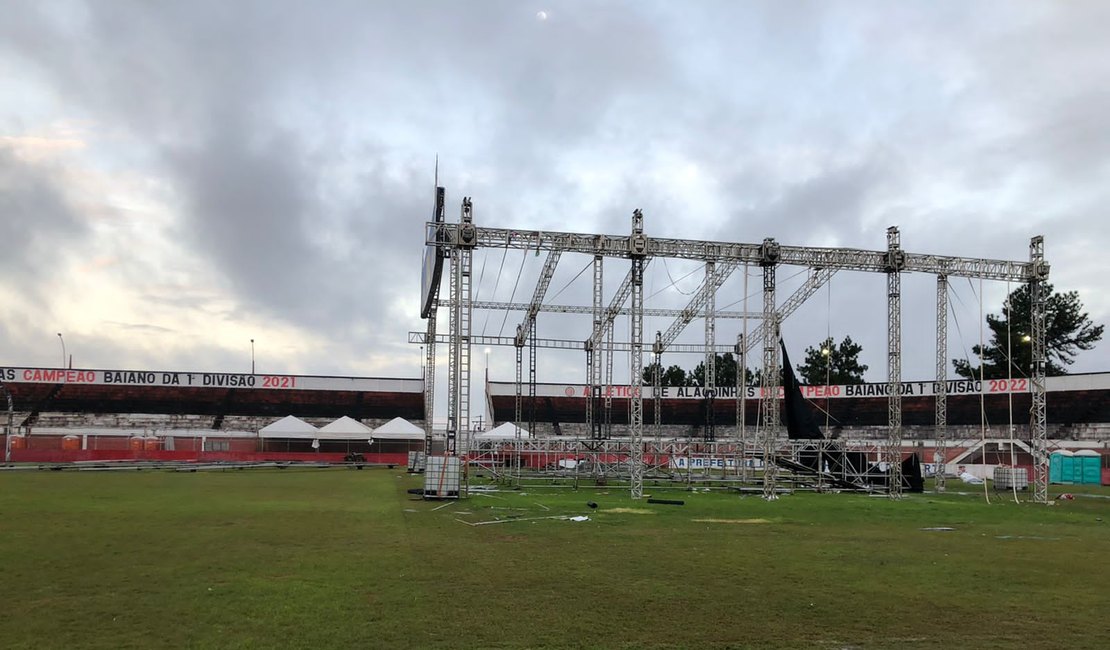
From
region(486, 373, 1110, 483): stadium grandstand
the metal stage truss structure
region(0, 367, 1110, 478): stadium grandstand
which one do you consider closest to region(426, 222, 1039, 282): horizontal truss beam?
the metal stage truss structure

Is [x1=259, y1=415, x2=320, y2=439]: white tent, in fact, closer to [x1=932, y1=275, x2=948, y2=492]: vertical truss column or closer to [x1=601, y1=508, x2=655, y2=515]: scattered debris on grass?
[x1=601, y1=508, x2=655, y2=515]: scattered debris on grass

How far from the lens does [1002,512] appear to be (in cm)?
2397

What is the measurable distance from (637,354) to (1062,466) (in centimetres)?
3301

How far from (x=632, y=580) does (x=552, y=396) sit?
6614 cm

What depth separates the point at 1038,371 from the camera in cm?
2994

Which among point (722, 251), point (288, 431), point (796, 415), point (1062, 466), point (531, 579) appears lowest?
point (1062, 466)

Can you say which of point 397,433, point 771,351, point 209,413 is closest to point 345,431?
point 397,433

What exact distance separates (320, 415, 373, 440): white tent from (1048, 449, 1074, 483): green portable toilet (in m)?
43.3

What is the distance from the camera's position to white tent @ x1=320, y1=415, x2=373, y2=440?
52.5 metres

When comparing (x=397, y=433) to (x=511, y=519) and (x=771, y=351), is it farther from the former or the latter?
(x=511, y=519)

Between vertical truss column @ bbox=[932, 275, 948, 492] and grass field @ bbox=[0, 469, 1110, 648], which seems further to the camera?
vertical truss column @ bbox=[932, 275, 948, 492]

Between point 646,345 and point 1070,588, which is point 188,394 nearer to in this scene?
point 646,345

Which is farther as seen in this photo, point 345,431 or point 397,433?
point 397,433

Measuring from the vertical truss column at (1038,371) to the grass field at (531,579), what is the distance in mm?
10401
